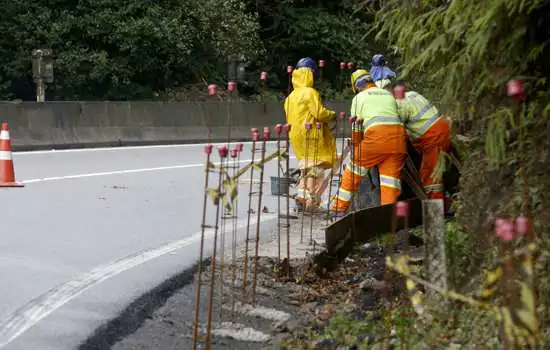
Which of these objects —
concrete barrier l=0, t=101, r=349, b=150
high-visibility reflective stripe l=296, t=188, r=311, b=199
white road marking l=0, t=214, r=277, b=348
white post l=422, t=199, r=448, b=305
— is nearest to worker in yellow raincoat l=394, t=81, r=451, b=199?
high-visibility reflective stripe l=296, t=188, r=311, b=199

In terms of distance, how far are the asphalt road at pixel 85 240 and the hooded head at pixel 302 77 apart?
1468 millimetres

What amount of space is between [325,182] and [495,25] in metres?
6.05

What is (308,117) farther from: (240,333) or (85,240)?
(240,333)

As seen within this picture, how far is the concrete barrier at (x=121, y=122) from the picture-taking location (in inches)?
781

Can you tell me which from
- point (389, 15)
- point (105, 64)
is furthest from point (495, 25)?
point (105, 64)

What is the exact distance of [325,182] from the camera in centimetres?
1077

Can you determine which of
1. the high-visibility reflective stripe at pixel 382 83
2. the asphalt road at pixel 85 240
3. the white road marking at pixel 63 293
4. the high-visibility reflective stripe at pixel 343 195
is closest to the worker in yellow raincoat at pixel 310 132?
the asphalt road at pixel 85 240

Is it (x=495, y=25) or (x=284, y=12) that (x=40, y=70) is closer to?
(x=284, y=12)

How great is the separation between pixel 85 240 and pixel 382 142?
274 centimetres

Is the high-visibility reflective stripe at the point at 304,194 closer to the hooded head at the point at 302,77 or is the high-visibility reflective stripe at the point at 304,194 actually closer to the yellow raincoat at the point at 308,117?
the yellow raincoat at the point at 308,117

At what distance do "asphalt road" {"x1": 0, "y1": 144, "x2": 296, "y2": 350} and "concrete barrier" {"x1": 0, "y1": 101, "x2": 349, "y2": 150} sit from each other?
3.76m

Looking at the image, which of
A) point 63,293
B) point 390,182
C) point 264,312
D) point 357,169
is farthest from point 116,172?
point 264,312

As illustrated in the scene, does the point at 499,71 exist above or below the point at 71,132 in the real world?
above

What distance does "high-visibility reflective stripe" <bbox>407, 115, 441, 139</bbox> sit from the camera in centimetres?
942
